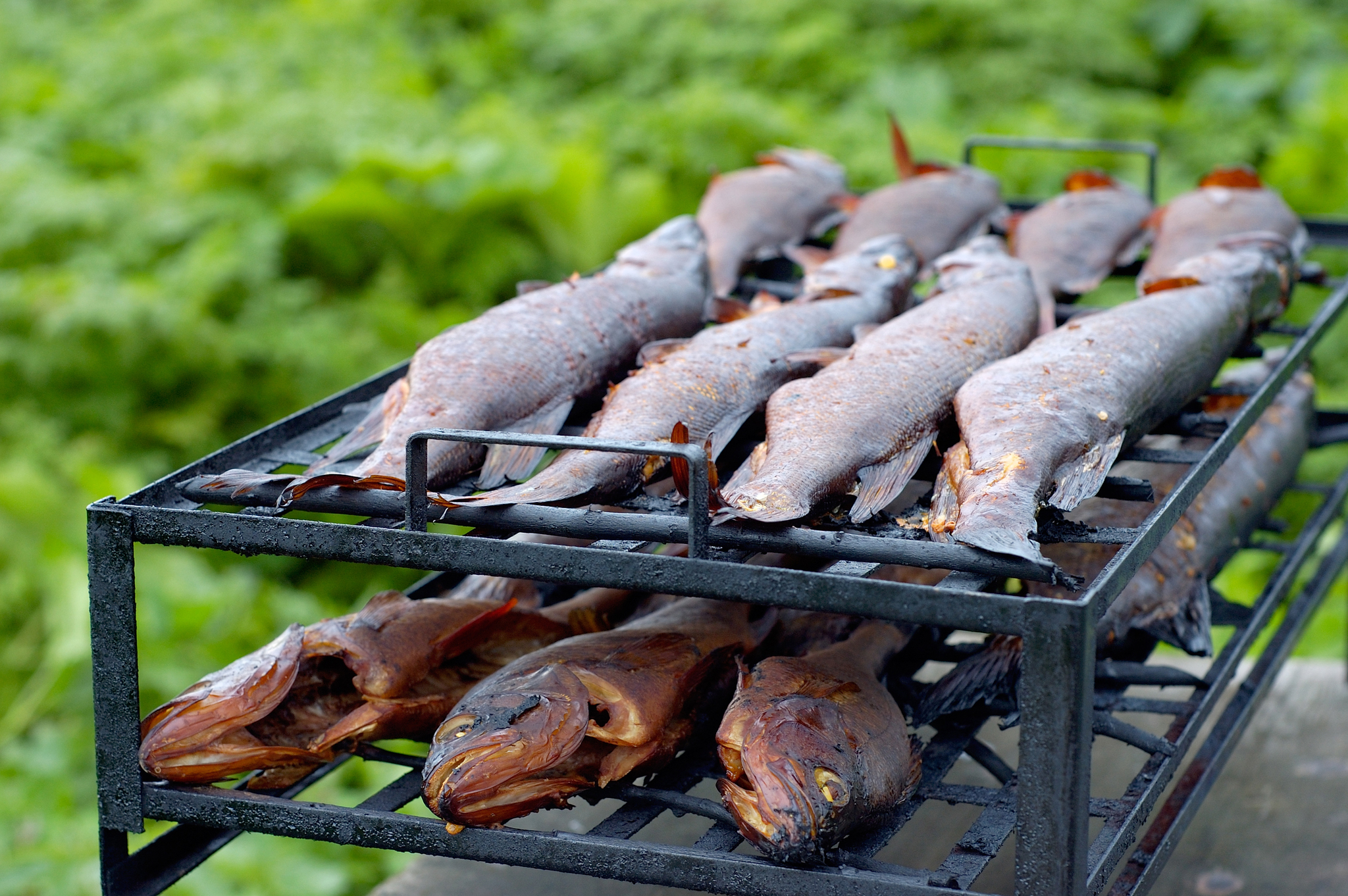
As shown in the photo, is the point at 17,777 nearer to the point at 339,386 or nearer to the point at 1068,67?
the point at 339,386

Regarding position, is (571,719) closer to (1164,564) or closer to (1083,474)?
(1083,474)

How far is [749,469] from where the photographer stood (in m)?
1.68

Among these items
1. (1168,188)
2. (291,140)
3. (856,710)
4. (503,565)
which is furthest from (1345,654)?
(291,140)

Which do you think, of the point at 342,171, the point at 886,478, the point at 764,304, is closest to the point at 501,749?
the point at 886,478

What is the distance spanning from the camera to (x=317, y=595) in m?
4.99

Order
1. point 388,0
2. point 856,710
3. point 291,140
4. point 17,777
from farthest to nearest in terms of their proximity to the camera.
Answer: point 388,0
point 291,140
point 17,777
point 856,710

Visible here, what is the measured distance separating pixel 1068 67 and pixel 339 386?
428 centimetres

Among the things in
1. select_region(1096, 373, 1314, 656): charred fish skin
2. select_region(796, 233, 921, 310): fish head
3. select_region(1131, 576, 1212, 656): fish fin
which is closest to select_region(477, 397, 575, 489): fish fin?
select_region(796, 233, 921, 310): fish head

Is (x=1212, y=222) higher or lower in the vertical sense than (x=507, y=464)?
higher

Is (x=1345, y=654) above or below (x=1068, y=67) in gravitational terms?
below

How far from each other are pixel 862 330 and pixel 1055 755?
0.98 m

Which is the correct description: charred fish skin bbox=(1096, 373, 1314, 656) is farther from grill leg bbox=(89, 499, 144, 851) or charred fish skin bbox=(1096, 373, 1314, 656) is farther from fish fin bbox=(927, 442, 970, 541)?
grill leg bbox=(89, 499, 144, 851)

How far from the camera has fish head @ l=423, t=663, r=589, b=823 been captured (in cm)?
152

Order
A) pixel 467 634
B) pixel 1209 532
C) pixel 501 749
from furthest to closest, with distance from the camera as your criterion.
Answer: pixel 1209 532, pixel 467 634, pixel 501 749
